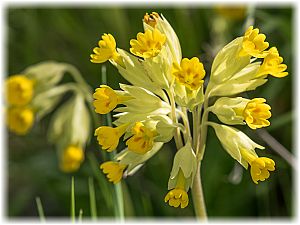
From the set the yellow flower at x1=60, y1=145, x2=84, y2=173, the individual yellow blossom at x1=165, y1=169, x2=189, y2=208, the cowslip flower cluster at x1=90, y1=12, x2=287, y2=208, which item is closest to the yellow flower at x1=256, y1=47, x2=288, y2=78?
the cowslip flower cluster at x1=90, y1=12, x2=287, y2=208

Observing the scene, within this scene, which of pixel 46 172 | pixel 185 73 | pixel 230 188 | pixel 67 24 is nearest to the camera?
pixel 185 73

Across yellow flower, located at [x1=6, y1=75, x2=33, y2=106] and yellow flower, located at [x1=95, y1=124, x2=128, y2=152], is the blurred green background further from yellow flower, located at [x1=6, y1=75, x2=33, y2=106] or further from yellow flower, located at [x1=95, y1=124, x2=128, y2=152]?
yellow flower, located at [x1=95, y1=124, x2=128, y2=152]

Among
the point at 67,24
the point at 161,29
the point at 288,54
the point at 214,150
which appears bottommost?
the point at 214,150

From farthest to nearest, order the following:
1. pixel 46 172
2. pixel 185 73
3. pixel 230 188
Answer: pixel 46 172, pixel 230 188, pixel 185 73

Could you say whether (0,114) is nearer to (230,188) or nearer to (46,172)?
(46,172)

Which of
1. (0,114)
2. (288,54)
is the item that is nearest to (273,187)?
(288,54)
